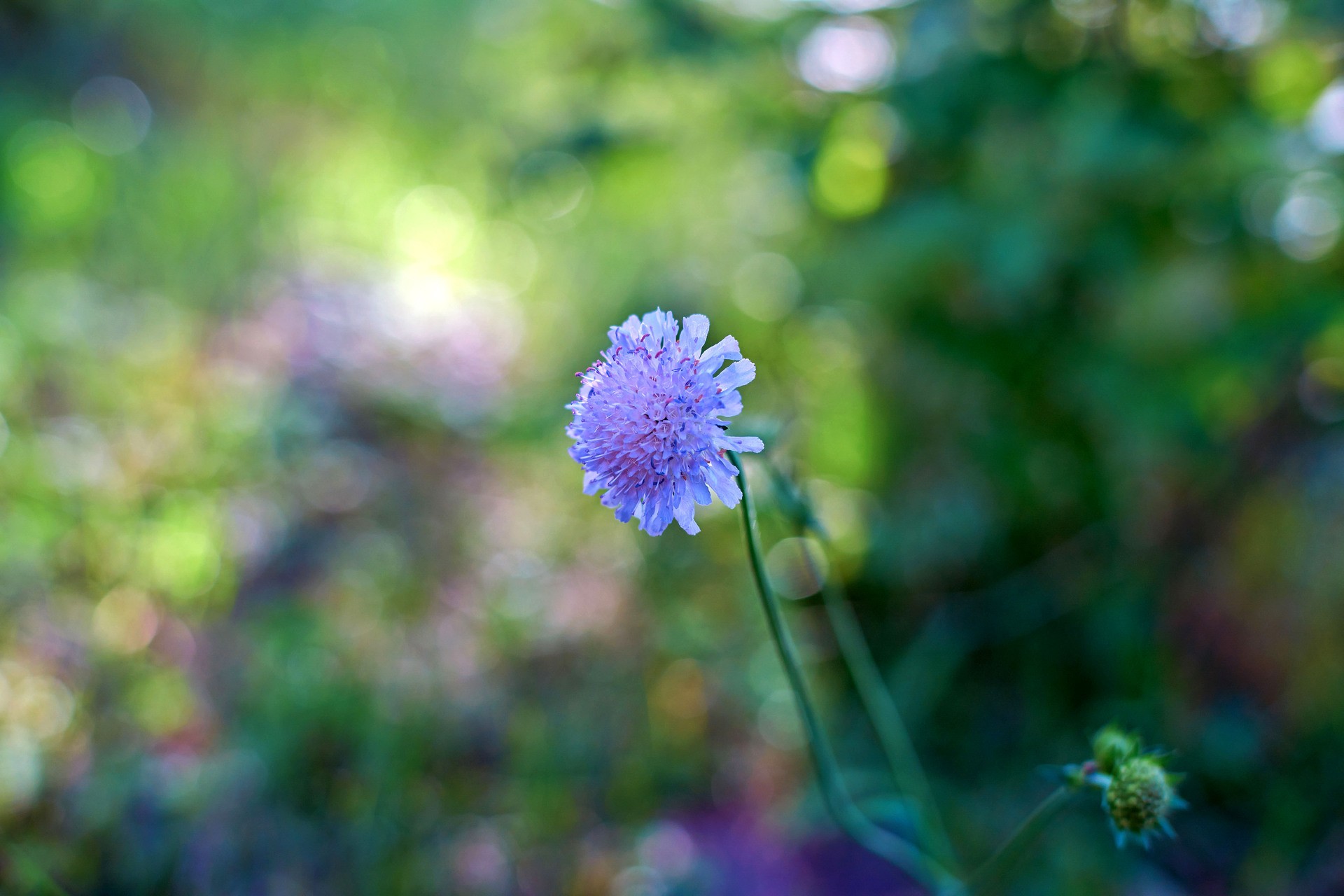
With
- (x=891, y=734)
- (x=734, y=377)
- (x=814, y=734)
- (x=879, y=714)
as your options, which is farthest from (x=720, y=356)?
(x=891, y=734)

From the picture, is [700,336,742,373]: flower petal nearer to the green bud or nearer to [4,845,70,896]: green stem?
the green bud

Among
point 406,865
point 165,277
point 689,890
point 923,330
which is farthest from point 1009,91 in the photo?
point 165,277

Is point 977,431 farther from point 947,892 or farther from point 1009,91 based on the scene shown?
point 947,892

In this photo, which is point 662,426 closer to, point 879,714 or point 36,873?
point 879,714

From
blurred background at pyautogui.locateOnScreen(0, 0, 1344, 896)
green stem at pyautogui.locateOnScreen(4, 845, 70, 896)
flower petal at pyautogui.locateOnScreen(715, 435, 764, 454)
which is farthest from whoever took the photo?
blurred background at pyautogui.locateOnScreen(0, 0, 1344, 896)

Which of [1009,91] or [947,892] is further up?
[1009,91]

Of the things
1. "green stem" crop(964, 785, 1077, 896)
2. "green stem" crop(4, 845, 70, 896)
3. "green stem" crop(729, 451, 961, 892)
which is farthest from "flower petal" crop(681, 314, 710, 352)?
"green stem" crop(4, 845, 70, 896)
